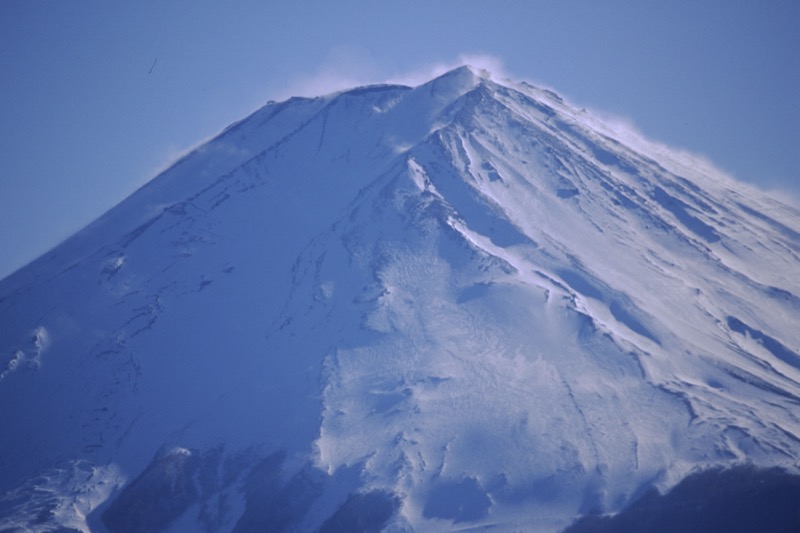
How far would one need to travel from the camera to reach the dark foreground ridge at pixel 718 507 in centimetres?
3781

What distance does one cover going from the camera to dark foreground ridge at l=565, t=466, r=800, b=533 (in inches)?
1489

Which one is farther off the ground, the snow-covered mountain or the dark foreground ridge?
the snow-covered mountain

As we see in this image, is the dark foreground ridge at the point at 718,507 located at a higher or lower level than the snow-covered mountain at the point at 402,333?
lower

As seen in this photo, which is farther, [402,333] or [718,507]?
[402,333]

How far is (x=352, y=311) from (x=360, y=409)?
797 centimetres

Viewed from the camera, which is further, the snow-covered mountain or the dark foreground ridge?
the snow-covered mountain

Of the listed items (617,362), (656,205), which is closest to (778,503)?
(617,362)

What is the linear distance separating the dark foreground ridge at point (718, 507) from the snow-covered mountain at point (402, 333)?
34.4 inches

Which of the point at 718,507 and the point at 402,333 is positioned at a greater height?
the point at 402,333

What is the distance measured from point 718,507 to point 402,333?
66.7ft

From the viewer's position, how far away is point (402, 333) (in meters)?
52.1

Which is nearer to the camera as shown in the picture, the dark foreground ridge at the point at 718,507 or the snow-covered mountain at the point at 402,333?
the dark foreground ridge at the point at 718,507

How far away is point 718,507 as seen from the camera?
38938mm

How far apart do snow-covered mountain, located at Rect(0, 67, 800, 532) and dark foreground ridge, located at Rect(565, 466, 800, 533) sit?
2.87 feet
